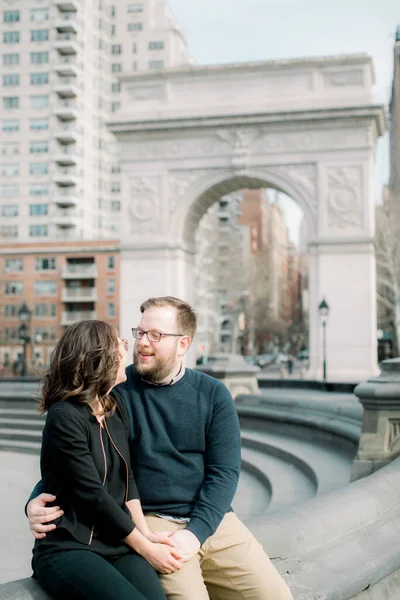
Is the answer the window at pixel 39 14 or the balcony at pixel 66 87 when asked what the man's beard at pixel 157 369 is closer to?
the balcony at pixel 66 87

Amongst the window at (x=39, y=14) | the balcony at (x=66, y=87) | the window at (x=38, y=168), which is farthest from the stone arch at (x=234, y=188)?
the window at (x=39, y=14)

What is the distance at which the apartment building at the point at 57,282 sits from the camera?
5072 cm

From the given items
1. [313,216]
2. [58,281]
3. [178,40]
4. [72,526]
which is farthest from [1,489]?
[178,40]

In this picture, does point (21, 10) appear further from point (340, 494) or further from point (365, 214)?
point (340, 494)

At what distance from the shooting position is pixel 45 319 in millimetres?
51438

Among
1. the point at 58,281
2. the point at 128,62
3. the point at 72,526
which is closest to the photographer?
the point at 72,526

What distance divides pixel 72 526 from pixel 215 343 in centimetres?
5287

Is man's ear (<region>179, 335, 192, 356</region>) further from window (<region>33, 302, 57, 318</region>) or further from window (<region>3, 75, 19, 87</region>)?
window (<region>3, 75, 19, 87</region>)

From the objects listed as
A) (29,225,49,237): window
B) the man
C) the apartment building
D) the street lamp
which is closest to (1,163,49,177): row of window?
(29,225,49,237): window

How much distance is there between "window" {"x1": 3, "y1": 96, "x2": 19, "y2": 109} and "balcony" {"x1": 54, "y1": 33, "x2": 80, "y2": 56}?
16.6 feet

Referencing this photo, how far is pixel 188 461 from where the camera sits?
9.25 feet

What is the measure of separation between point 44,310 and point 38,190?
994 centimetres

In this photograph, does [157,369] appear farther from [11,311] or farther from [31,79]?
[31,79]

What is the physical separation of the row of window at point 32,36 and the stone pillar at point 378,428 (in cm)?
5544
